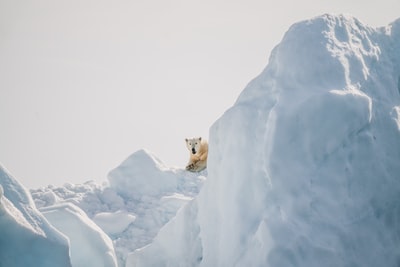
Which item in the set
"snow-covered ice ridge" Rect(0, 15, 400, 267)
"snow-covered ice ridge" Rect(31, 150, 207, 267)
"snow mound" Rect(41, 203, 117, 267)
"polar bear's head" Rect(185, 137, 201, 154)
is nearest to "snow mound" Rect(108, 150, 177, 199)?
"snow-covered ice ridge" Rect(31, 150, 207, 267)

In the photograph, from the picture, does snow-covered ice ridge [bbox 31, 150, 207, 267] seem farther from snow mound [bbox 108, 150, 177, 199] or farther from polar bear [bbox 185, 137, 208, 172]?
polar bear [bbox 185, 137, 208, 172]

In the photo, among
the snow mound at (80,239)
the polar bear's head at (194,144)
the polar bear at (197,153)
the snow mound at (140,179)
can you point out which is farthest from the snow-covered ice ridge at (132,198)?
the polar bear's head at (194,144)

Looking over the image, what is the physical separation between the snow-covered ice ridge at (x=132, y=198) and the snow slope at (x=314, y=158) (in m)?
3.15

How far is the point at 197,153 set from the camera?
1109 centimetres

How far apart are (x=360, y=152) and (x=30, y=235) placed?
3.31 m

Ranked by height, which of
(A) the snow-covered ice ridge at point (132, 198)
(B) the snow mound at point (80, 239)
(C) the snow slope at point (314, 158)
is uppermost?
(C) the snow slope at point (314, 158)

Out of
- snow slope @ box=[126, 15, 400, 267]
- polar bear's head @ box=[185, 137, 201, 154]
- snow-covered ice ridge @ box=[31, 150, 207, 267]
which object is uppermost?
snow slope @ box=[126, 15, 400, 267]

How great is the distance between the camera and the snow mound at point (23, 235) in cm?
291

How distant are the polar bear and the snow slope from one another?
20.2 feet

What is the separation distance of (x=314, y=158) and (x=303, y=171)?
0.62ft

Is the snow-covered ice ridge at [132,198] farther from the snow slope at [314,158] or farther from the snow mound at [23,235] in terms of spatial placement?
the snow slope at [314,158]

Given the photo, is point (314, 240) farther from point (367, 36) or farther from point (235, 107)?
point (367, 36)

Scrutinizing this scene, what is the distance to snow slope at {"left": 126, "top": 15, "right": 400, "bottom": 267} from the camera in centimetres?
335

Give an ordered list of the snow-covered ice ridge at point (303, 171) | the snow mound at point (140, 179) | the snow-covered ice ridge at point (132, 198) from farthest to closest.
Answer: the snow mound at point (140, 179) < the snow-covered ice ridge at point (132, 198) < the snow-covered ice ridge at point (303, 171)
